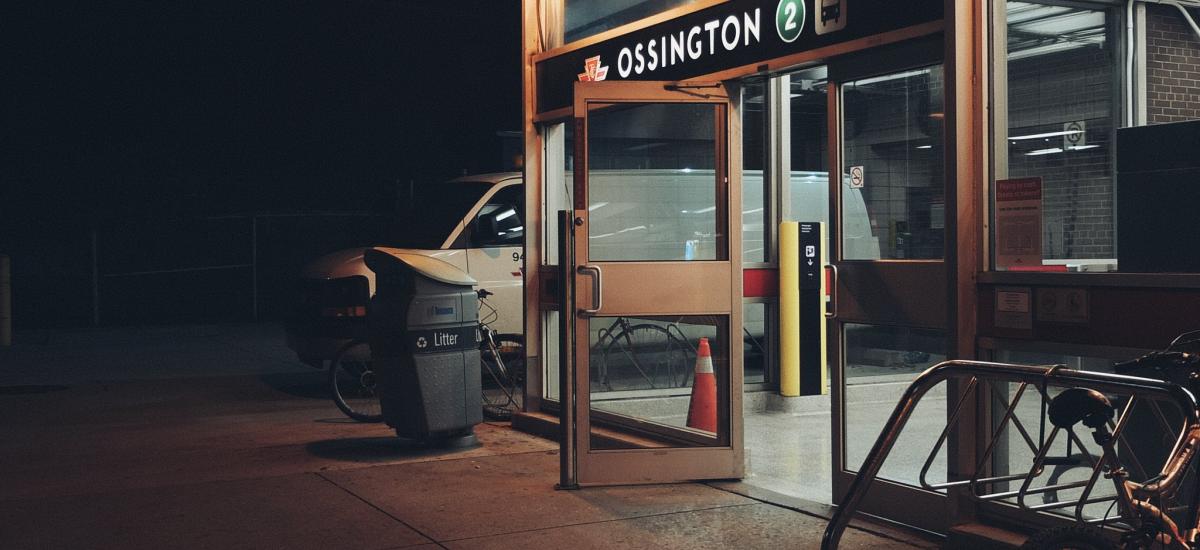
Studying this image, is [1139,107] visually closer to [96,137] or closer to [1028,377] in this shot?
[1028,377]

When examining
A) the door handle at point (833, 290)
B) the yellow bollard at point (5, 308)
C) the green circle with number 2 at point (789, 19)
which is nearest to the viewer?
the door handle at point (833, 290)

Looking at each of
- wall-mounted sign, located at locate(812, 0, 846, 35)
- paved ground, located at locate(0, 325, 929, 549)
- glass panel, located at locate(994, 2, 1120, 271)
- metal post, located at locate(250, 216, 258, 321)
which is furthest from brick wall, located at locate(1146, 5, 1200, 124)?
metal post, located at locate(250, 216, 258, 321)

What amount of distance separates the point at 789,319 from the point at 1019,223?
460 cm

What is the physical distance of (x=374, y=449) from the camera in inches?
304

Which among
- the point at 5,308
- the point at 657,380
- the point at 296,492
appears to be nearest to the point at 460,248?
the point at 657,380

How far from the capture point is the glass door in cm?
542

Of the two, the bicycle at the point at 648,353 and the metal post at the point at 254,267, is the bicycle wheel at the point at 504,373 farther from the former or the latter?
the metal post at the point at 254,267

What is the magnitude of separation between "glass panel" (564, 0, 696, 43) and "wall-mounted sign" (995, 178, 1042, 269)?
2.97 meters

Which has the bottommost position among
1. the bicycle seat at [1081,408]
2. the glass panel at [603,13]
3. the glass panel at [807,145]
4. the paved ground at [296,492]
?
the paved ground at [296,492]

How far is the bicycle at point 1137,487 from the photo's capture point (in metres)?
2.84

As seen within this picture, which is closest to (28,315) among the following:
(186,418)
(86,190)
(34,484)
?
(86,190)

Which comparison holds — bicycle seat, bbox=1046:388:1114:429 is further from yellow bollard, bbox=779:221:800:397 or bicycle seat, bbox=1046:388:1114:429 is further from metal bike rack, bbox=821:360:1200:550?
yellow bollard, bbox=779:221:800:397

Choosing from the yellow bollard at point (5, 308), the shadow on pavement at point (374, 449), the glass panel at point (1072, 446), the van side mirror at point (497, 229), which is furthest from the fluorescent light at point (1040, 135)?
the yellow bollard at point (5, 308)

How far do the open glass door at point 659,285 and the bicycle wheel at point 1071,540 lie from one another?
3.51 meters
